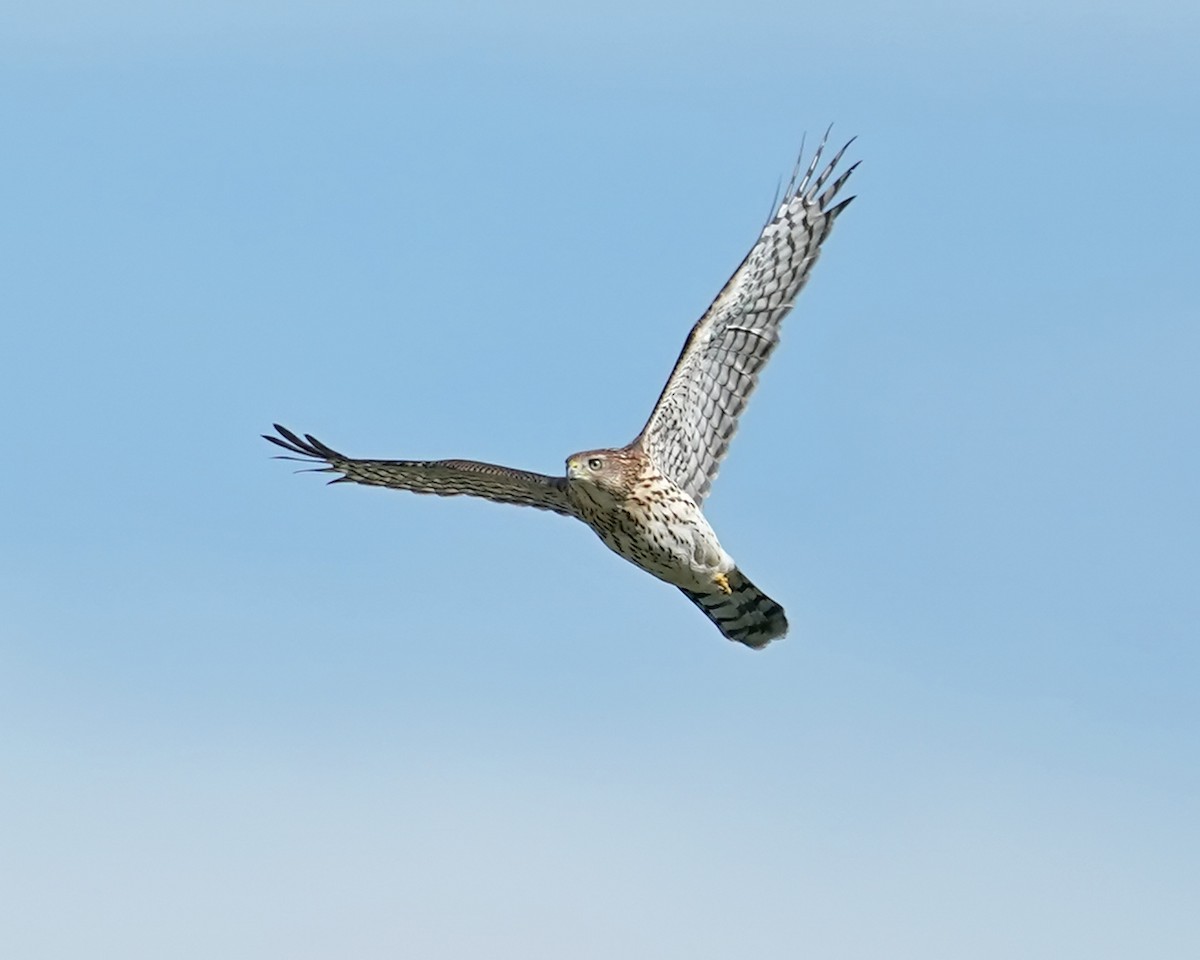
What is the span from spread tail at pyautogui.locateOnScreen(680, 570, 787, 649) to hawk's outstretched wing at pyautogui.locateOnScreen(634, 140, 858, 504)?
943 millimetres

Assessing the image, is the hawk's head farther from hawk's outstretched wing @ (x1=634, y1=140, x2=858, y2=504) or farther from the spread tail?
the spread tail

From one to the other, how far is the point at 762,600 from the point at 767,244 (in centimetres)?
253

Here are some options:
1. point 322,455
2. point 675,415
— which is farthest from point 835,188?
point 322,455

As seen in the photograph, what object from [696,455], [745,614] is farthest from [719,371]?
[745,614]

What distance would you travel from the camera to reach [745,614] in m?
14.2

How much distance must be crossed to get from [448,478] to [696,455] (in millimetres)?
1897

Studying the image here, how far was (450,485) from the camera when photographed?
14.4m

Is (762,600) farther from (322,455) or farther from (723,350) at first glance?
(322,455)

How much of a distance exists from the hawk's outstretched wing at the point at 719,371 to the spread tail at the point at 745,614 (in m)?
0.94

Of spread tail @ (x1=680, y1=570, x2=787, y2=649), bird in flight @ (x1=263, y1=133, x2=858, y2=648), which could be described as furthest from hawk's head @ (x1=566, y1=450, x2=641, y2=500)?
spread tail @ (x1=680, y1=570, x2=787, y2=649)

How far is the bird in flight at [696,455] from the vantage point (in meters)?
12.9

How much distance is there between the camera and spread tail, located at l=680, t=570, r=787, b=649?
1397 cm

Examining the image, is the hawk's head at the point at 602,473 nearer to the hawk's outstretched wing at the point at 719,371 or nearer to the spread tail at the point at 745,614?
the hawk's outstretched wing at the point at 719,371

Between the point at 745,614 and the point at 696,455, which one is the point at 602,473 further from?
the point at 745,614
